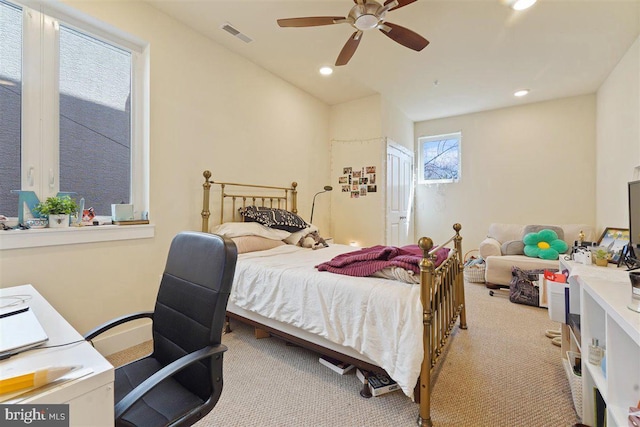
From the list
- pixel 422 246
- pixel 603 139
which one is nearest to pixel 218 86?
pixel 422 246

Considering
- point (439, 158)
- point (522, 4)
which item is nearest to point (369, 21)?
point (522, 4)

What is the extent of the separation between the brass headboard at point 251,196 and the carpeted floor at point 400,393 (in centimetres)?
121

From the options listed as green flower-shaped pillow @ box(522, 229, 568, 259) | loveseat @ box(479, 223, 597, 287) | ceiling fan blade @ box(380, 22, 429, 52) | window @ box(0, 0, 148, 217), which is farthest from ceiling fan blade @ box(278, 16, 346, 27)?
green flower-shaped pillow @ box(522, 229, 568, 259)

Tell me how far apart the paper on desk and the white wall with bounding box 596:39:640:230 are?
4.13 metres

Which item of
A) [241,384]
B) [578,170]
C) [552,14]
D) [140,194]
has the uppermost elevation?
[552,14]

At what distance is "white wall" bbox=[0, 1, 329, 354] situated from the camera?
6.44 feet

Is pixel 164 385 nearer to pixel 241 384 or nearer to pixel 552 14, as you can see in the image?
pixel 241 384

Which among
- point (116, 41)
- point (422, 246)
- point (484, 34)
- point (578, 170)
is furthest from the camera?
point (578, 170)

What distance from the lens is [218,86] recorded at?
2.92m

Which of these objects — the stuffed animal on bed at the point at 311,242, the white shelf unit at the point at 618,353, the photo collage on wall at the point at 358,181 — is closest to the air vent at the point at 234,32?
the stuffed animal on bed at the point at 311,242

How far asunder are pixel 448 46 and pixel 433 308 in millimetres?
2624

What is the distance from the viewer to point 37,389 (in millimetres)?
630

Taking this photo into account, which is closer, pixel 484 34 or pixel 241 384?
pixel 241 384

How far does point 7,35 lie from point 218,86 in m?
1.47
